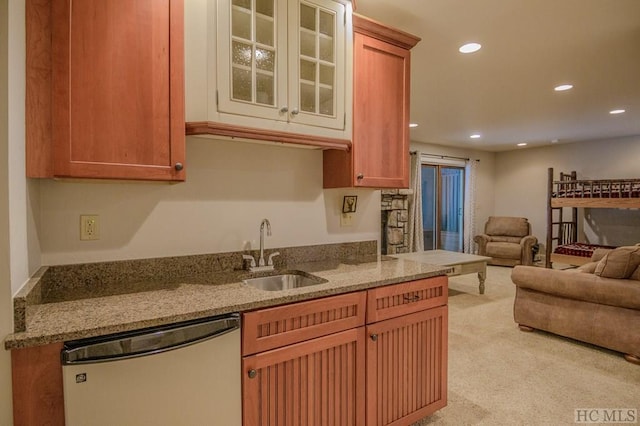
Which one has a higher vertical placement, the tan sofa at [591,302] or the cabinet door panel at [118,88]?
the cabinet door panel at [118,88]

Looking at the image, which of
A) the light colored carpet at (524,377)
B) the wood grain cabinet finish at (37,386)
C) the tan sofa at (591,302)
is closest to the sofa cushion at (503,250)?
the light colored carpet at (524,377)

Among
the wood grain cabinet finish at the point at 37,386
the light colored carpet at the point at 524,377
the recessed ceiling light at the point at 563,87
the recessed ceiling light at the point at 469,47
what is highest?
the recessed ceiling light at the point at 563,87

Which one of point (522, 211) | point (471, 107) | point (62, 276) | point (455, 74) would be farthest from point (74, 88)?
point (522, 211)

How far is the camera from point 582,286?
3.10 m

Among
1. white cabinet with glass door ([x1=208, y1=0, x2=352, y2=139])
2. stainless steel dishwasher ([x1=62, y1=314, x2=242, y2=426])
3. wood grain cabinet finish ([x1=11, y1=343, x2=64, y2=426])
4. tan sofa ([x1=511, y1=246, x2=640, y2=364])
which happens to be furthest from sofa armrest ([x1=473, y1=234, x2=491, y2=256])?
wood grain cabinet finish ([x1=11, y1=343, x2=64, y2=426])

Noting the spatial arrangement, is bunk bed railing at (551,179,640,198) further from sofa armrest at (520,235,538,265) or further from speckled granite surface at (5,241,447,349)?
speckled granite surface at (5,241,447,349)

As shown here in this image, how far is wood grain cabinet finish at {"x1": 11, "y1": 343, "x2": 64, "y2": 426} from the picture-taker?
1.07 metres

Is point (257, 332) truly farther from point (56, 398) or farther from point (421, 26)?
point (421, 26)

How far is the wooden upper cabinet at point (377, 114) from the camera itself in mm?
2076

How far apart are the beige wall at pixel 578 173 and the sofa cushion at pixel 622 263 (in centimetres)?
447

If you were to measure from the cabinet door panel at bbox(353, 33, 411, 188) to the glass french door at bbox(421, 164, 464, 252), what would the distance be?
551 centimetres

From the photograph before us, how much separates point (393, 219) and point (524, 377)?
357 centimetres

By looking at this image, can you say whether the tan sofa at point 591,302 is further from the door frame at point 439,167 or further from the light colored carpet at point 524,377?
the door frame at point 439,167

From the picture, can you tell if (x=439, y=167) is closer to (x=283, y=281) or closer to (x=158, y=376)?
(x=283, y=281)
